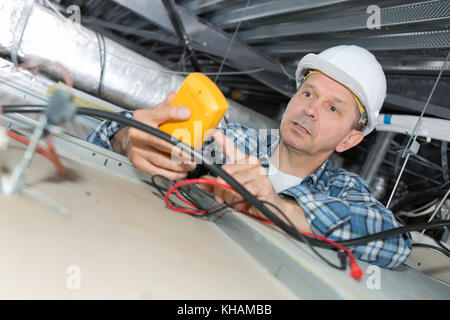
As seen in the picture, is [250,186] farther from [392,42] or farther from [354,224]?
[392,42]

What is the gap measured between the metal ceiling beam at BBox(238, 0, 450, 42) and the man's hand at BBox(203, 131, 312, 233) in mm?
898

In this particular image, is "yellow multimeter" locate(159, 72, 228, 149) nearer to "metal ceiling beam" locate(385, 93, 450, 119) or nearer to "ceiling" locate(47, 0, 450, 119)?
"ceiling" locate(47, 0, 450, 119)

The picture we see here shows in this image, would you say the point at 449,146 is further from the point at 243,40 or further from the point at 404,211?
the point at 243,40

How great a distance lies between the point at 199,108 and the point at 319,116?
64 centimetres

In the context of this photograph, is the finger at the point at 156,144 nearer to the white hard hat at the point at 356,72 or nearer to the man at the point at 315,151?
the man at the point at 315,151

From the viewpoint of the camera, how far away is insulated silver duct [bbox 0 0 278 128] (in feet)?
4.16

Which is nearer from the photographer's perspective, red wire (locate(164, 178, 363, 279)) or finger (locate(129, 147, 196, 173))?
red wire (locate(164, 178, 363, 279))

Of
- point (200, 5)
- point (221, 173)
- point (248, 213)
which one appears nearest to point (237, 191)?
point (221, 173)

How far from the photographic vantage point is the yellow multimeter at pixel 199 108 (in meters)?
0.60

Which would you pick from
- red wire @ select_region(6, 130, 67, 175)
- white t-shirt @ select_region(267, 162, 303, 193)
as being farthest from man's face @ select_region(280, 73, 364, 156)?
red wire @ select_region(6, 130, 67, 175)

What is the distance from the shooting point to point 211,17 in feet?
6.39

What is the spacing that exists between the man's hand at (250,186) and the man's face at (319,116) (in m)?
0.37

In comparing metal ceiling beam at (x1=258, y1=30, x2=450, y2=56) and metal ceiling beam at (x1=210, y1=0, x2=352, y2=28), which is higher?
metal ceiling beam at (x1=210, y1=0, x2=352, y2=28)
